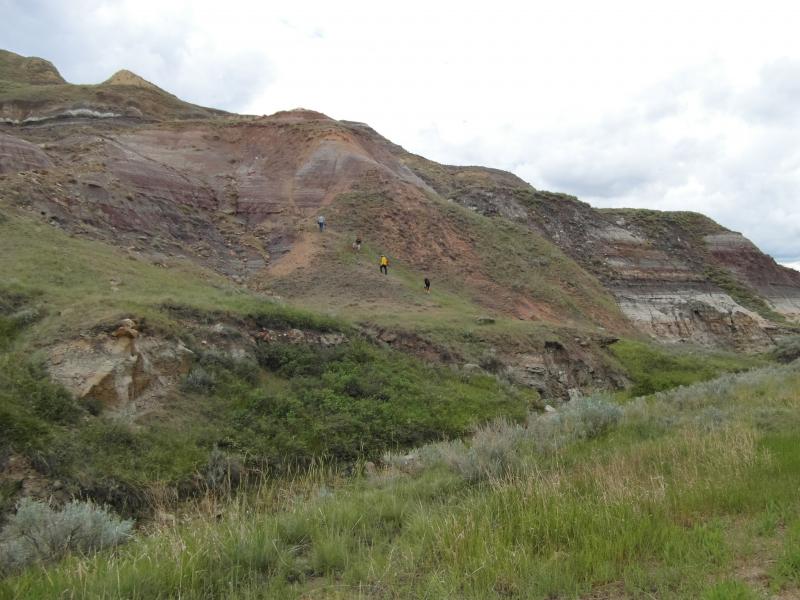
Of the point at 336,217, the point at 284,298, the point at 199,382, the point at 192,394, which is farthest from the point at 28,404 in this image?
the point at 336,217

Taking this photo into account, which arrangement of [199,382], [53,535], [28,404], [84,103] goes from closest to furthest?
[53,535] → [28,404] → [199,382] → [84,103]

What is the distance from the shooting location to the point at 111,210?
24703mm

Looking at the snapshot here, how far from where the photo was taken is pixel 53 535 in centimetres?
550

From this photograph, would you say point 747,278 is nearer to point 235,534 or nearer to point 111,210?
point 111,210

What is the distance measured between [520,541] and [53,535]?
4449mm

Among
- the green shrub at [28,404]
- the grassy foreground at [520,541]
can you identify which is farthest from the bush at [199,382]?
the grassy foreground at [520,541]

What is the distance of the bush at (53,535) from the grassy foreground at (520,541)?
410 mm

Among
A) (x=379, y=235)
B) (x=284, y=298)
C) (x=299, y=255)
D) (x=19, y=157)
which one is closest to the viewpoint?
(x=284, y=298)

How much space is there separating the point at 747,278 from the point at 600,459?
48684mm

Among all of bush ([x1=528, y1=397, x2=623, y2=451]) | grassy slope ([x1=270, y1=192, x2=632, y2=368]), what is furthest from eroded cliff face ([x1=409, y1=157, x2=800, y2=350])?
bush ([x1=528, y1=397, x2=623, y2=451])

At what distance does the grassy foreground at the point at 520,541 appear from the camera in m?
4.04

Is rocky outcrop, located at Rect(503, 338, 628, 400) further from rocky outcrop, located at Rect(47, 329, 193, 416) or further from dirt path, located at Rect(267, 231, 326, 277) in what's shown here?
rocky outcrop, located at Rect(47, 329, 193, 416)

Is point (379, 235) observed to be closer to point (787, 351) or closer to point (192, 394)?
point (192, 394)

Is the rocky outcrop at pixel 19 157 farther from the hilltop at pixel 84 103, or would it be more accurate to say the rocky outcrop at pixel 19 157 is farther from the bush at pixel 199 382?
the bush at pixel 199 382
